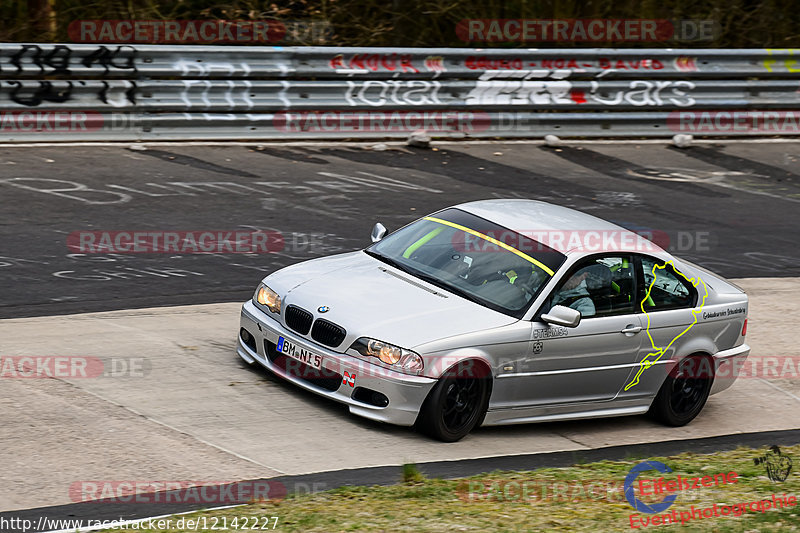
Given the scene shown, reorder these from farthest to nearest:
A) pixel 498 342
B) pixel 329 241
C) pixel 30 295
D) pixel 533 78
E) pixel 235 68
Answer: pixel 533 78, pixel 235 68, pixel 329 241, pixel 30 295, pixel 498 342

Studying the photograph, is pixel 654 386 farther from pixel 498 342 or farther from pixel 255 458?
pixel 255 458

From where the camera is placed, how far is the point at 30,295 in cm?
947

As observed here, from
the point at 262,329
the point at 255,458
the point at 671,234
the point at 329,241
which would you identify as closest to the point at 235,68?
the point at 329,241

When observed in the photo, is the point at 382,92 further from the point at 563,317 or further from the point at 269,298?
the point at 563,317

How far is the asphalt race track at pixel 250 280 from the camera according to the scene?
6.45 meters

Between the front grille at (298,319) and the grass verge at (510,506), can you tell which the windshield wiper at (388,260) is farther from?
the grass verge at (510,506)

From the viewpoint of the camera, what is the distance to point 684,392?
27.7ft

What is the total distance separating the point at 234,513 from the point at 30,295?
4.86m

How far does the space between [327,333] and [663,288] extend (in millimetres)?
2732
